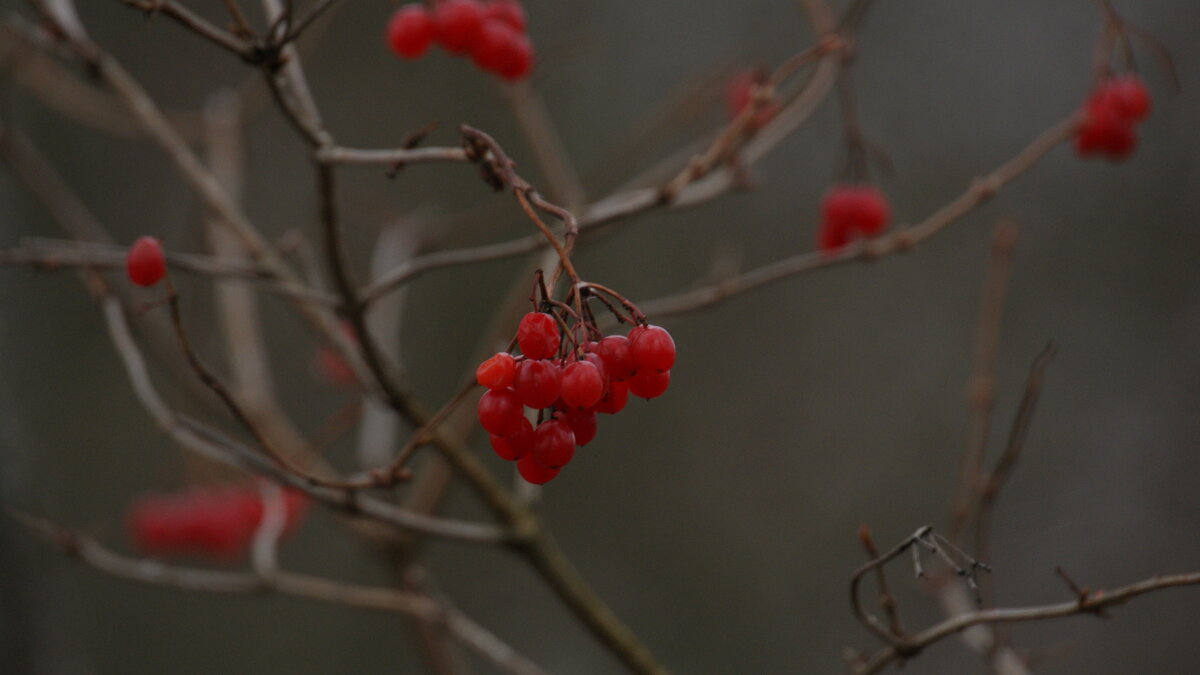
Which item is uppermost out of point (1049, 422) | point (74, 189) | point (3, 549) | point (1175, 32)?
point (74, 189)

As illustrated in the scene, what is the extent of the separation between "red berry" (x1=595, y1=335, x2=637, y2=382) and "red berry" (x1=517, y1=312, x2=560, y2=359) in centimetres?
5

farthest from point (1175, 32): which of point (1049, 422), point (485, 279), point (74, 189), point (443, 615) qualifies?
point (74, 189)

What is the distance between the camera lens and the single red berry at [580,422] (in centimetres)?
69

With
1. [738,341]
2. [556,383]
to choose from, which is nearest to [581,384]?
[556,383]

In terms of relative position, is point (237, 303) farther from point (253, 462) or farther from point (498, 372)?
point (498, 372)

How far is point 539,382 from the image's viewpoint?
649mm

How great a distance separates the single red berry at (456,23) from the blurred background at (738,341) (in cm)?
209

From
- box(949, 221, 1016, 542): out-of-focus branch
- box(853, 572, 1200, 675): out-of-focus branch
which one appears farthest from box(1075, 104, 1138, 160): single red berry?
box(853, 572, 1200, 675): out-of-focus branch

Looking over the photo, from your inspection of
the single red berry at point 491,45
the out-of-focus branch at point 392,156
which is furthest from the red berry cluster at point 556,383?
the single red berry at point 491,45

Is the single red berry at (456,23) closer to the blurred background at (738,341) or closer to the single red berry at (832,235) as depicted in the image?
the single red berry at (832,235)

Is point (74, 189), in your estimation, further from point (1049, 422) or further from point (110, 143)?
point (1049, 422)

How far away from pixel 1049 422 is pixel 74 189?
370cm

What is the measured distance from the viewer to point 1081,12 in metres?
3.81

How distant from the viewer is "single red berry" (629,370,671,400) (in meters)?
0.68
